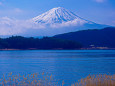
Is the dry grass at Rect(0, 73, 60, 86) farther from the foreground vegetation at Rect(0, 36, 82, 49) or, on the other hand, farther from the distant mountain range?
the distant mountain range

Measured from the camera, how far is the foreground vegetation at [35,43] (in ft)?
291

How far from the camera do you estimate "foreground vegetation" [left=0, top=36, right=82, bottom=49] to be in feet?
291

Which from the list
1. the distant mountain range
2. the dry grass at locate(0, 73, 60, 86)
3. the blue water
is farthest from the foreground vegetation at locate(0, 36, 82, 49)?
the dry grass at locate(0, 73, 60, 86)

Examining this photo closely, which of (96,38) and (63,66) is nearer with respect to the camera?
(63,66)

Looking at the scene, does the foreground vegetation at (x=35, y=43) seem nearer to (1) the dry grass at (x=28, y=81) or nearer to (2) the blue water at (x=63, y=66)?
(2) the blue water at (x=63, y=66)

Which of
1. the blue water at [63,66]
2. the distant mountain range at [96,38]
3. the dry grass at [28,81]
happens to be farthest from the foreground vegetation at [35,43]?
the dry grass at [28,81]

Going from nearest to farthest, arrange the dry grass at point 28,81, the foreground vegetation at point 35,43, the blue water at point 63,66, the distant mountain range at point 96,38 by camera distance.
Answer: the dry grass at point 28,81, the blue water at point 63,66, the foreground vegetation at point 35,43, the distant mountain range at point 96,38

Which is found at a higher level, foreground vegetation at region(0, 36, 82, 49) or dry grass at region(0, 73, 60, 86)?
foreground vegetation at region(0, 36, 82, 49)

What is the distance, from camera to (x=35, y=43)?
93.3 metres

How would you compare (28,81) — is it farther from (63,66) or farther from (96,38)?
(96,38)

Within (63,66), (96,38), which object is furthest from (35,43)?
(63,66)

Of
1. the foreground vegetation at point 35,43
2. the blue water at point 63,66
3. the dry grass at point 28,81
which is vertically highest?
the foreground vegetation at point 35,43

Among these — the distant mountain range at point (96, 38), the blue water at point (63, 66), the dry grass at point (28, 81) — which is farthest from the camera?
the distant mountain range at point (96, 38)

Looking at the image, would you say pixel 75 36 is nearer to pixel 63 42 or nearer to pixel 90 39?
pixel 90 39
